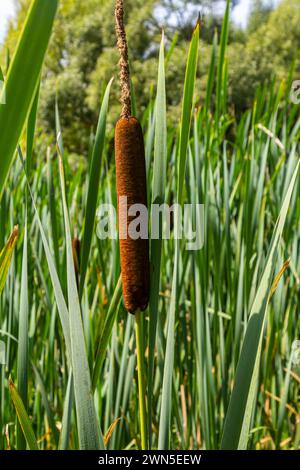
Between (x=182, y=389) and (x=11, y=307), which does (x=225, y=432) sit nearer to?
(x=11, y=307)

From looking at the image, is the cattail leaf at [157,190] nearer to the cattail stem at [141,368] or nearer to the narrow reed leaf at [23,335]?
the cattail stem at [141,368]

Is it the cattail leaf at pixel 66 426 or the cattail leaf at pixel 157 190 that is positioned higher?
the cattail leaf at pixel 157 190

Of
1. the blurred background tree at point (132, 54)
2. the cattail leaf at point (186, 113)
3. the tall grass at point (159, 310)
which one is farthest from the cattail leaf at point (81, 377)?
the blurred background tree at point (132, 54)

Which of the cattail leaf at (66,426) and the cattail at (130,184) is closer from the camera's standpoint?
the cattail at (130,184)

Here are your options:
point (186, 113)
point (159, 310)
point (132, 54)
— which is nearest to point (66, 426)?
point (186, 113)

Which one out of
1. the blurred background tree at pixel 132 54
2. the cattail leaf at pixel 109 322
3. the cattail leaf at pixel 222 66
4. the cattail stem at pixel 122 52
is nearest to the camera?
the cattail stem at pixel 122 52

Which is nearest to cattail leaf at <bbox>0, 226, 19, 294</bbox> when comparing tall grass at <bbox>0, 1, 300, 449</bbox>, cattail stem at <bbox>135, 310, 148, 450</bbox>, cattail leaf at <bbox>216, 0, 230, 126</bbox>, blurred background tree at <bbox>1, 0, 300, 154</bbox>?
tall grass at <bbox>0, 1, 300, 449</bbox>
